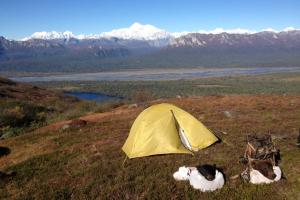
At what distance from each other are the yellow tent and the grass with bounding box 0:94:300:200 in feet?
1.41

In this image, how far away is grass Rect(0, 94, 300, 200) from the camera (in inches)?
526

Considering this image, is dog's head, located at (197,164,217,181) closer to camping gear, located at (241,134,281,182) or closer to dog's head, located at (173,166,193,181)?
dog's head, located at (173,166,193,181)

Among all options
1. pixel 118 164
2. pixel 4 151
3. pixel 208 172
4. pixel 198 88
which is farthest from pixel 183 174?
pixel 198 88

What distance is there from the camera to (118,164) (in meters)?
16.5

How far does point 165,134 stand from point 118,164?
99.5 inches

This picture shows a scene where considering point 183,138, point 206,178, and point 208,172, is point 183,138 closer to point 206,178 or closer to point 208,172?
point 208,172

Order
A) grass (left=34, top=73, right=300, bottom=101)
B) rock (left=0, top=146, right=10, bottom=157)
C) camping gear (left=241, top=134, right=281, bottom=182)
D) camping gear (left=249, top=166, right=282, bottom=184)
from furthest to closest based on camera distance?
1. grass (left=34, top=73, right=300, bottom=101)
2. rock (left=0, top=146, right=10, bottom=157)
3. camping gear (left=241, top=134, right=281, bottom=182)
4. camping gear (left=249, top=166, right=282, bottom=184)

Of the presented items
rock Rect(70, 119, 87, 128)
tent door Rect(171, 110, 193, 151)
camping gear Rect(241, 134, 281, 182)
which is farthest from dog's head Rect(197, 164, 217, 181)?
rock Rect(70, 119, 87, 128)

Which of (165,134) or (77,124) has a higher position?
(165,134)

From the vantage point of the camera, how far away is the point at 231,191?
13.2 m

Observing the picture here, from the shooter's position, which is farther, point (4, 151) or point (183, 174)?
point (4, 151)

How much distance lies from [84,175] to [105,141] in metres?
5.75

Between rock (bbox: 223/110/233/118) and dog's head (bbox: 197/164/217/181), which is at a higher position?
dog's head (bbox: 197/164/217/181)

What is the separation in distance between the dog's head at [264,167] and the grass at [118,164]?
0.41 meters
